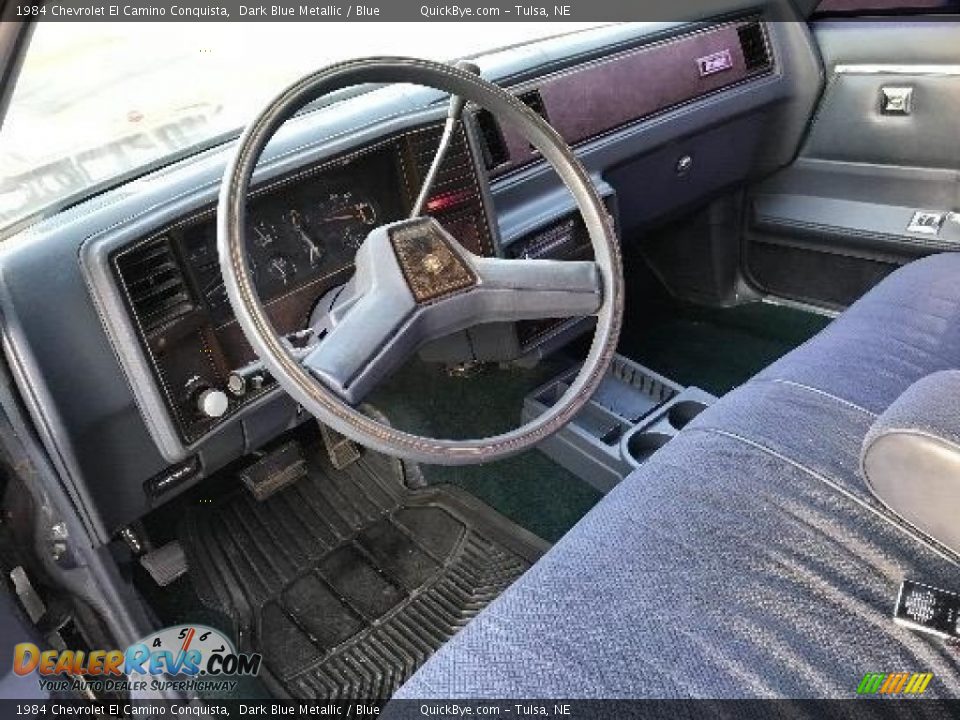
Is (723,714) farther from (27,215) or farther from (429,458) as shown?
(27,215)

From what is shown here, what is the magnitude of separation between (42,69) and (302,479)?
1.25 meters

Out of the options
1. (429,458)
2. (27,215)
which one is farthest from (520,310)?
(27,215)

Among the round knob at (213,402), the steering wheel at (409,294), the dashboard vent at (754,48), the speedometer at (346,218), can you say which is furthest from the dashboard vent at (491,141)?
the dashboard vent at (754,48)

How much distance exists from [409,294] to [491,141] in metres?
0.89

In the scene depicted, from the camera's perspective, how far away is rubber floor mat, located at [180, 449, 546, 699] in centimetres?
197

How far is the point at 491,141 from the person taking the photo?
212cm

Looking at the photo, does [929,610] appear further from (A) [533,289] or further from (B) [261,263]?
(B) [261,263]

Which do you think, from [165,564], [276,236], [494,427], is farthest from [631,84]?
[165,564]

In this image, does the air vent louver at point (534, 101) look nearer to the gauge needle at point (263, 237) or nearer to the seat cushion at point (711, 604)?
the gauge needle at point (263, 237)

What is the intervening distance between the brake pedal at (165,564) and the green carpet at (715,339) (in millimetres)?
1455

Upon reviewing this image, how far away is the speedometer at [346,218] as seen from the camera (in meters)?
1.78

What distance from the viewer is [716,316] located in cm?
303

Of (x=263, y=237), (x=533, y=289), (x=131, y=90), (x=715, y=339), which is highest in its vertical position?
(x=131, y=90)

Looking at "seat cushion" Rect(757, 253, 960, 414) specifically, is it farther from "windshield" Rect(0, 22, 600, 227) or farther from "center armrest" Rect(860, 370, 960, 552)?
"windshield" Rect(0, 22, 600, 227)
